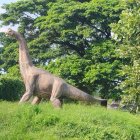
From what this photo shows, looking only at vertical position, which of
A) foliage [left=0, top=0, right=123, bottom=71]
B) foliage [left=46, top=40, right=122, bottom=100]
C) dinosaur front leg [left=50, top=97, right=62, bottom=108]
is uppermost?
foliage [left=0, top=0, right=123, bottom=71]

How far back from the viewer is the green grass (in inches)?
336

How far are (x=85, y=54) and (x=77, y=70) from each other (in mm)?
1703

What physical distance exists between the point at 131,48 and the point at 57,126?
6155 mm

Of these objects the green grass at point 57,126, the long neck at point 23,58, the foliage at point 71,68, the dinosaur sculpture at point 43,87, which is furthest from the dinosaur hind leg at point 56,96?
the foliage at point 71,68

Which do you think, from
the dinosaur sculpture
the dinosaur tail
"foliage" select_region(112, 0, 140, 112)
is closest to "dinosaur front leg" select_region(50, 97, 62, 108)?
the dinosaur sculpture

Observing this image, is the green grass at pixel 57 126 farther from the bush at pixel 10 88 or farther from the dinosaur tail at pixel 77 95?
the bush at pixel 10 88

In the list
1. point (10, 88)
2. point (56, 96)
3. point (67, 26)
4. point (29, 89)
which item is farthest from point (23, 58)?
point (67, 26)

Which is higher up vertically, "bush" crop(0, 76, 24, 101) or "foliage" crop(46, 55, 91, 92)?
"foliage" crop(46, 55, 91, 92)

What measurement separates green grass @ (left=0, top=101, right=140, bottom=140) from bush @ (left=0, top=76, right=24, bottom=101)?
7.85 meters

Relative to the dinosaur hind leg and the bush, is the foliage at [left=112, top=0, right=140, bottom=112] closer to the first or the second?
the dinosaur hind leg

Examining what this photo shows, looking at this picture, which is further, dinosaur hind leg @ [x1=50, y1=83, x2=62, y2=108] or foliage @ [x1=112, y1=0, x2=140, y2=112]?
foliage @ [x1=112, y1=0, x2=140, y2=112]

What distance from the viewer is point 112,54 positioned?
23.4 m

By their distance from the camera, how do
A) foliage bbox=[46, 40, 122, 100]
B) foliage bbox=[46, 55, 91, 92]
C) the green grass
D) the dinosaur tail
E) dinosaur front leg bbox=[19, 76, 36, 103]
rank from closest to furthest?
the green grass
dinosaur front leg bbox=[19, 76, 36, 103]
the dinosaur tail
foliage bbox=[46, 40, 122, 100]
foliage bbox=[46, 55, 91, 92]

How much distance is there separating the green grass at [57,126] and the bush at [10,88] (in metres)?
7.85
